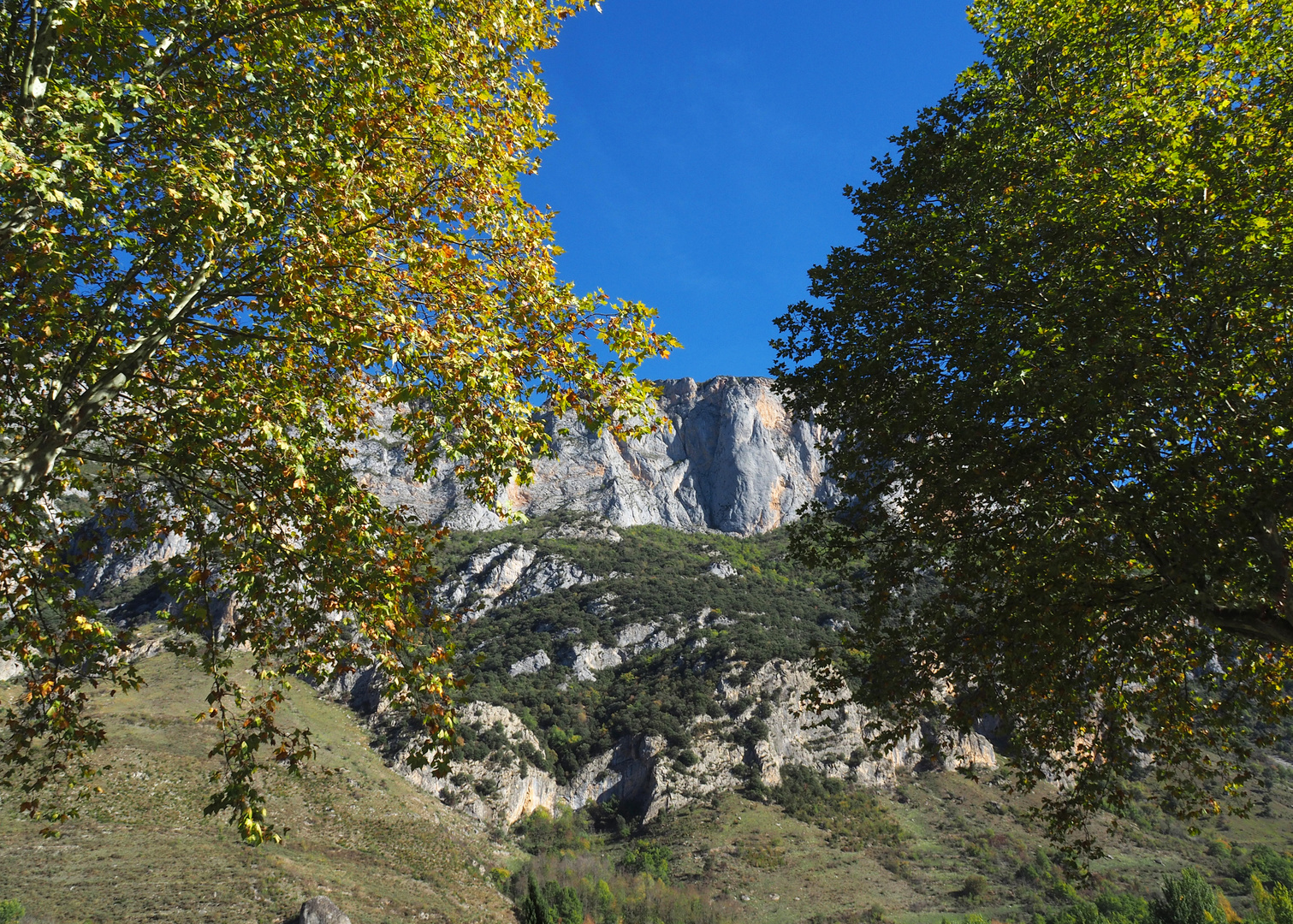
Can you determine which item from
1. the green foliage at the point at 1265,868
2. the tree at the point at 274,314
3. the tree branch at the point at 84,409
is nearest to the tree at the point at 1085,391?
the tree at the point at 274,314

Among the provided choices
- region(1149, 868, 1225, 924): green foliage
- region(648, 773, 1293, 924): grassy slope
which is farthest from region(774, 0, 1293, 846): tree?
region(648, 773, 1293, 924): grassy slope

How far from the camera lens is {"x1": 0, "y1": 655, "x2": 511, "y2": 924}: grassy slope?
25453 mm

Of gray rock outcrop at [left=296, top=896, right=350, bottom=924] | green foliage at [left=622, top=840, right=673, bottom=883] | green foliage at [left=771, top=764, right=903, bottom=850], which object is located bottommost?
green foliage at [left=622, top=840, right=673, bottom=883]

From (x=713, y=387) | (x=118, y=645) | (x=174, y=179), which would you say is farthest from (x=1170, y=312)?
(x=713, y=387)

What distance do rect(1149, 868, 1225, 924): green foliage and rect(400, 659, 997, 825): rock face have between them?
25.7m

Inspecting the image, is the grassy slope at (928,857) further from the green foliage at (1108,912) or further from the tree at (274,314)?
the tree at (274,314)

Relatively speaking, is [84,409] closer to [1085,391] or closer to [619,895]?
[1085,391]

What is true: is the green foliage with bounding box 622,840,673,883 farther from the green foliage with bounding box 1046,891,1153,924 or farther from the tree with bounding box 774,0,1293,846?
the tree with bounding box 774,0,1293,846

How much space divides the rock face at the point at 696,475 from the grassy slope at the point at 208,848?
5682 cm

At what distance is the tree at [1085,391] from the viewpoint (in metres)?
5.41

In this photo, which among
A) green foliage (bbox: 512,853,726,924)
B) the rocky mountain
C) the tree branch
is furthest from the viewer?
the rocky mountain

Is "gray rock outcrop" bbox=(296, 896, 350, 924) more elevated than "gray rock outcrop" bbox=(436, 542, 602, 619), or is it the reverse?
"gray rock outcrop" bbox=(436, 542, 602, 619)

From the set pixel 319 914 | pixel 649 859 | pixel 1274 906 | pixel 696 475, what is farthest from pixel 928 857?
pixel 696 475

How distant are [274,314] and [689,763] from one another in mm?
68266
